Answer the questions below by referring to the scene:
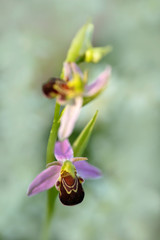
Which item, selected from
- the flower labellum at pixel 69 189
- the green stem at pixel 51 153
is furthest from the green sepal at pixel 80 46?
the flower labellum at pixel 69 189

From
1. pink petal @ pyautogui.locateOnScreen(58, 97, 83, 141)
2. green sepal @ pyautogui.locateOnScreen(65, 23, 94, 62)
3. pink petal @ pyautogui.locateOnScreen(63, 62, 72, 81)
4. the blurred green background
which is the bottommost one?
the blurred green background

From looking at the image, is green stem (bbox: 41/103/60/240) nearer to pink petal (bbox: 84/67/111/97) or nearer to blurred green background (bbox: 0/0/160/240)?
pink petal (bbox: 84/67/111/97)

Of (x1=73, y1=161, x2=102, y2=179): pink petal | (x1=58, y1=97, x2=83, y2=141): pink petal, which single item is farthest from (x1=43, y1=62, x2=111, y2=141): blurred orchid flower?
(x1=73, y1=161, x2=102, y2=179): pink petal

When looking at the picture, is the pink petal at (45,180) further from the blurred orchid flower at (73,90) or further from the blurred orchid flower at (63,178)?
the blurred orchid flower at (73,90)

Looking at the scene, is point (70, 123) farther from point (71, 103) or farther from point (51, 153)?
point (51, 153)

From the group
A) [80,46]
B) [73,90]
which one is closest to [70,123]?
[73,90]

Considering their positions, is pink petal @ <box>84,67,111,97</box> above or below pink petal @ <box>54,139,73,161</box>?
above

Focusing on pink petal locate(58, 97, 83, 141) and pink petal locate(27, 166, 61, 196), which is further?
pink petal locate(27, 166, 61, 196)

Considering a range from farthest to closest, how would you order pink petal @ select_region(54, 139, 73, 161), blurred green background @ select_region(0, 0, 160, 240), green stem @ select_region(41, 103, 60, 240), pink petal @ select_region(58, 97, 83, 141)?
blurred green background @ select_region(0, 0, 160, 240)
pink petal @ select_region(54, 139, 73, 161)
green stem @ select_region(41, 103, 60, 240)
pink petal @ select_region(58, 97, 83, 141)

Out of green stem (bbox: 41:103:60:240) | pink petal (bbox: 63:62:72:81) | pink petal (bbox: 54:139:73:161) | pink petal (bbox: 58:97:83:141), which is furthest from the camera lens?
pink petal (bbox: 54:139:73:161)
